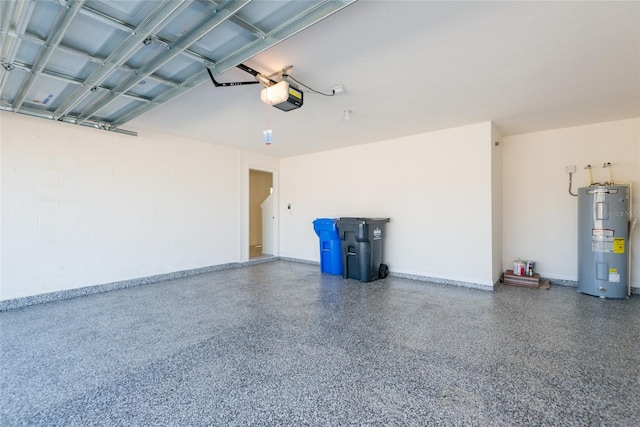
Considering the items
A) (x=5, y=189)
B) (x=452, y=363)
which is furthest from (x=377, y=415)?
Result: (x=5, y=189)

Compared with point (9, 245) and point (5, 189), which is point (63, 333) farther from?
point (5, 189)

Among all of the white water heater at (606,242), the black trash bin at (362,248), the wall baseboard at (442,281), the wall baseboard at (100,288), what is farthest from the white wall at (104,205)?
the white water heater at (606,242)

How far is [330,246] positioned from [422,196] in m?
1.87

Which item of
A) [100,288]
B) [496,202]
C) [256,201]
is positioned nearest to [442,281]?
[496,202]

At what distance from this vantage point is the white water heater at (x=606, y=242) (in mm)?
3652

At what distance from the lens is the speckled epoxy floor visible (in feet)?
5.36

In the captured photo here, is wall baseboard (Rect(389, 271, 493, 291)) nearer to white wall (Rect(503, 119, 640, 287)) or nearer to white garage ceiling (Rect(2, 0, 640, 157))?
white wall (Rect(503, 119, 640, 287))

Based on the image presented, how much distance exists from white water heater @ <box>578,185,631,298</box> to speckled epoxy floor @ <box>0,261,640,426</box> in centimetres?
26

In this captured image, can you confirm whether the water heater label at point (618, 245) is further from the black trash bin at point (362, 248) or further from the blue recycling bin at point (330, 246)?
the blue recycling bin at point (330, 246)

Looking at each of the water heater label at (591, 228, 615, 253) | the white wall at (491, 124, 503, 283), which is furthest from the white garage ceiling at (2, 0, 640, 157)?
the water heater label at (591, 228, 615, 253)

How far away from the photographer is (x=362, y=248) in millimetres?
4684

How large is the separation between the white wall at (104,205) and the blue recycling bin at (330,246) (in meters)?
1.95

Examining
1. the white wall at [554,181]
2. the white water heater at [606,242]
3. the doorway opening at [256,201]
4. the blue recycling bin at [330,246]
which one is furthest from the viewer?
the doorway opening at [256,201]

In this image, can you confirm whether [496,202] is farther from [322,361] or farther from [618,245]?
[322,361]
